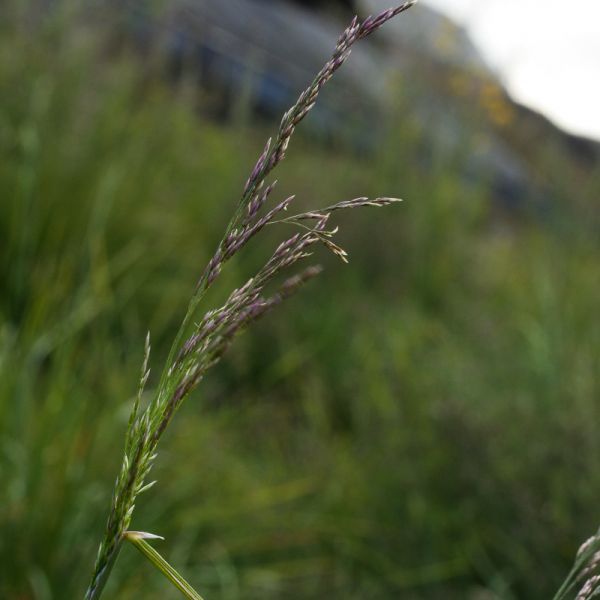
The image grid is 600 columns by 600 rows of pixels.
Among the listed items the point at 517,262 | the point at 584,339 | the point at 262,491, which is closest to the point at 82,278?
the point at 262,491

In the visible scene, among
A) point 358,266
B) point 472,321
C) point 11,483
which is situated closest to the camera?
point 11,483

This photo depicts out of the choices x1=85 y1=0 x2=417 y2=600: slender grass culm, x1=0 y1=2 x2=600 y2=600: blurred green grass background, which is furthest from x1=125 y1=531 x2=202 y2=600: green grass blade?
x1=0 y1=2 x2=600 y2=600: blurred green grass background

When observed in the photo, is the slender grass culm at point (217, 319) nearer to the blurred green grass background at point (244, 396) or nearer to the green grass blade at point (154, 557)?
the green grass blade at point (154, 557)

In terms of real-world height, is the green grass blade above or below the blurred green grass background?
above

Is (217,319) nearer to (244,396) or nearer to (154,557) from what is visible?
(154,557)

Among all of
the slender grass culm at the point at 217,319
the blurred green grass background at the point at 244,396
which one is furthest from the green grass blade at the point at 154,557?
the blurred green grass background at the point at 244,396

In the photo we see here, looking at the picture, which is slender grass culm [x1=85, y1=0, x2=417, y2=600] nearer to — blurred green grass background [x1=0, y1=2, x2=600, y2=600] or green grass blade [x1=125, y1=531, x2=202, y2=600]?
green grass blade [x1=125, y1=531, x2=202, y2=600]

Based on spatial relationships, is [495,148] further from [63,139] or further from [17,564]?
[17,564]
